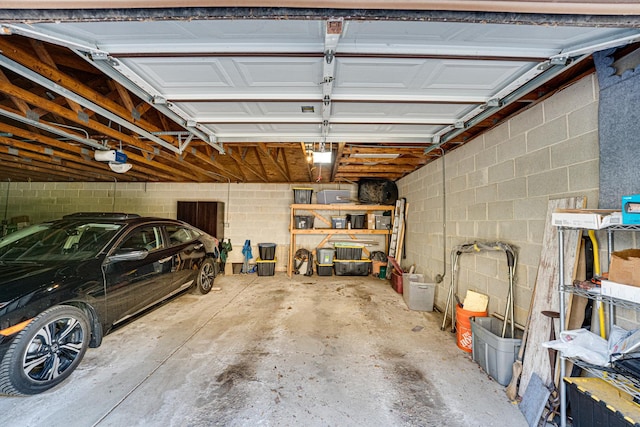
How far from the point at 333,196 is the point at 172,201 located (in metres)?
4.29

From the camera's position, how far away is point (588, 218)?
4.53ft

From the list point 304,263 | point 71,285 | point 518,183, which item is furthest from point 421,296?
point 71,285

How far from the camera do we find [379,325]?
3.16 metres

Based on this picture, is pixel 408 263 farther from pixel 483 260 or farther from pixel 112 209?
pixel 112 209

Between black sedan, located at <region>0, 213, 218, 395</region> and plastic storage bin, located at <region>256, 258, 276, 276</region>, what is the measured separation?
2.35 metres

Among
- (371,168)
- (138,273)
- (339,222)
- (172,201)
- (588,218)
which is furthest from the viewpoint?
(172,201)

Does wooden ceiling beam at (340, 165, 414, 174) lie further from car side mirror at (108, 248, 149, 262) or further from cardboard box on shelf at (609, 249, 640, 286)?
cardboard box on shelf at (609, 249, 640, 286)

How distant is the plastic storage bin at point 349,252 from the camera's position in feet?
19.3

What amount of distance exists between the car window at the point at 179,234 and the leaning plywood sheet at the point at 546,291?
A: 157 inches

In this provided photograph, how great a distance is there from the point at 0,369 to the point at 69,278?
0.65m

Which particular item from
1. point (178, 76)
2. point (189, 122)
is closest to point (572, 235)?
point (178, 76)

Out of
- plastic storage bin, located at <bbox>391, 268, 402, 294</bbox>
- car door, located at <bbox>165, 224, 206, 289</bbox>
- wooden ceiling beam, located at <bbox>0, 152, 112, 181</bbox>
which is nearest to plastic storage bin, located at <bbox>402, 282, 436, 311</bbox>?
plastic storage bin, located at <bbox>391, 268, 402, 294</bbox>

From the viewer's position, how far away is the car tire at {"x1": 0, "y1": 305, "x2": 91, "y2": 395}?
173 centimetres

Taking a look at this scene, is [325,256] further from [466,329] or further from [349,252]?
[466,329]
